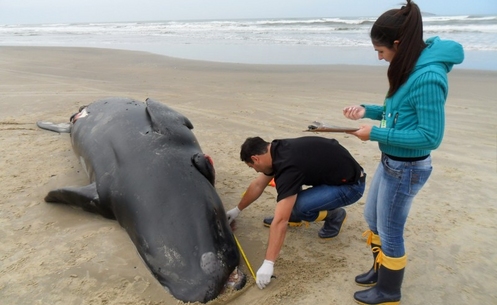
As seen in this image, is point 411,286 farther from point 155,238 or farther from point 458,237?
point 155,238

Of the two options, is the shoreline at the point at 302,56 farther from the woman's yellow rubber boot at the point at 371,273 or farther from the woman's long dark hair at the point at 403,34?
the woman's long dark hair at the point at 403,34

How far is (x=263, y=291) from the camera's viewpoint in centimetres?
384

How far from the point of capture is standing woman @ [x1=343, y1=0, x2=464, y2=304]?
2865 millimetres

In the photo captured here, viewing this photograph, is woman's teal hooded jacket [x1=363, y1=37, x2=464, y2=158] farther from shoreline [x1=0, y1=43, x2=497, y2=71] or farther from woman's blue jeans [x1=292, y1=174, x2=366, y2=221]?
shoreline [x1=0, y1=43, x2=497, y2=71]

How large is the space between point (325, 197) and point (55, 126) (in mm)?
5672

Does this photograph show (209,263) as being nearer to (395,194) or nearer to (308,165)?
(308,165)

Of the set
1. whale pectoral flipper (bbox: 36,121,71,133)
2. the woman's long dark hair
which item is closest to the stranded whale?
the woman's long dark hair

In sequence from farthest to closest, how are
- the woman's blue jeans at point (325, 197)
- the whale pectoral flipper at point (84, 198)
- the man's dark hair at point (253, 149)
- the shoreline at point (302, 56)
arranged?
the shoreline at point (302, 56) → the whale pectoral flipper at point (84, 198) → the woman's blue jeans at point (325, 197) → the man's dark hair at point (253, 149)

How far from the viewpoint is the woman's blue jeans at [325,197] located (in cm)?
449

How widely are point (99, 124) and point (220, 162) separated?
76.9 inches

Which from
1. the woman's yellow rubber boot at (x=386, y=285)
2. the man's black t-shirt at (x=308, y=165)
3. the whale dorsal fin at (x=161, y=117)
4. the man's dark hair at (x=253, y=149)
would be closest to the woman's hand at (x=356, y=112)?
the man's black t-shirt at (x=308, y=165)

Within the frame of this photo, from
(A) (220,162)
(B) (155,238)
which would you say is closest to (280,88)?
(A) (220,162)

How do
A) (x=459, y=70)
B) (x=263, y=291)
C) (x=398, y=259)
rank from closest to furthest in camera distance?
1. (x=398, y=259)
2. (x=263, y=291)
3. (x=459, y=70)

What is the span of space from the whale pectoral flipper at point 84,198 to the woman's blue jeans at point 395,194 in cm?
287
